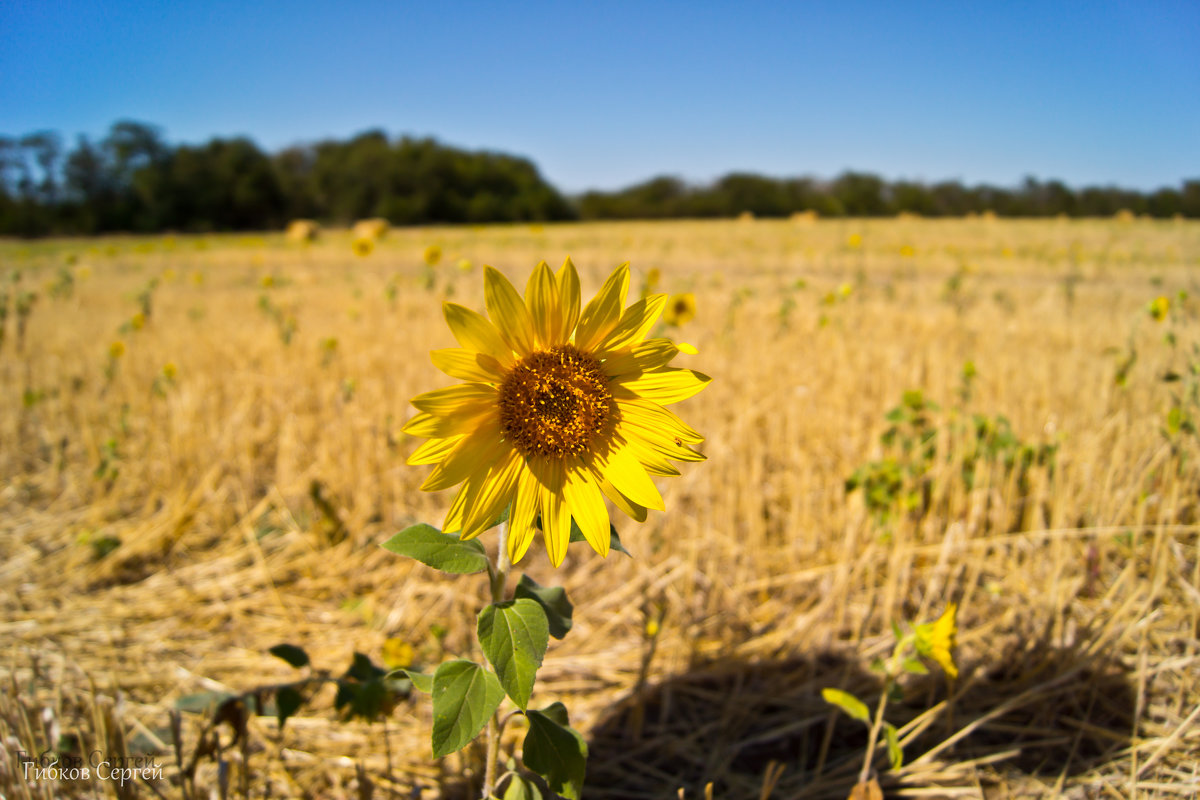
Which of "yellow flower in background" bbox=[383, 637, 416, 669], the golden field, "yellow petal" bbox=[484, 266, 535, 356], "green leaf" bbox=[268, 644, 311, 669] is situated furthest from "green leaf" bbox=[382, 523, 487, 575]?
"yellow flower in background" bbox=[383, 637, 416, 669]

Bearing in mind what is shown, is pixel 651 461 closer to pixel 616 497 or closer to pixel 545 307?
pixel 616 497

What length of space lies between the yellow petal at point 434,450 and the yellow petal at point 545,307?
0.73ft

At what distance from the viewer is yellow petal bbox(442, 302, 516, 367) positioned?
937 mm

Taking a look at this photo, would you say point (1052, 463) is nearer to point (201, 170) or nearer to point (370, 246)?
point (370, 246)

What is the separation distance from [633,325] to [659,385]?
11 centimetres

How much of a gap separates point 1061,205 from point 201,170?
56183 millimetres

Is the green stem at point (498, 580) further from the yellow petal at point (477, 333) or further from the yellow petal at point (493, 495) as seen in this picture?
the yellow petal at point (477, 333)

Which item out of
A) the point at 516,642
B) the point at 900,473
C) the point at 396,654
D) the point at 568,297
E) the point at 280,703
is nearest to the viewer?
the point at 516,642

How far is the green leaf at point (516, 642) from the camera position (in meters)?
0.89

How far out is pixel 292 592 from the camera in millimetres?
2551

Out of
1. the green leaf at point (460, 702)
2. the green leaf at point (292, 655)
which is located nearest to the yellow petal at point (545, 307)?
the green leaf at point (460, 702)

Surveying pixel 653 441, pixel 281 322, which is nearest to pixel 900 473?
pixel 653 441

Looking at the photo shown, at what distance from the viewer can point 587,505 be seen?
103 cm

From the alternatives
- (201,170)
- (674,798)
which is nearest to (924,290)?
(674,798)
